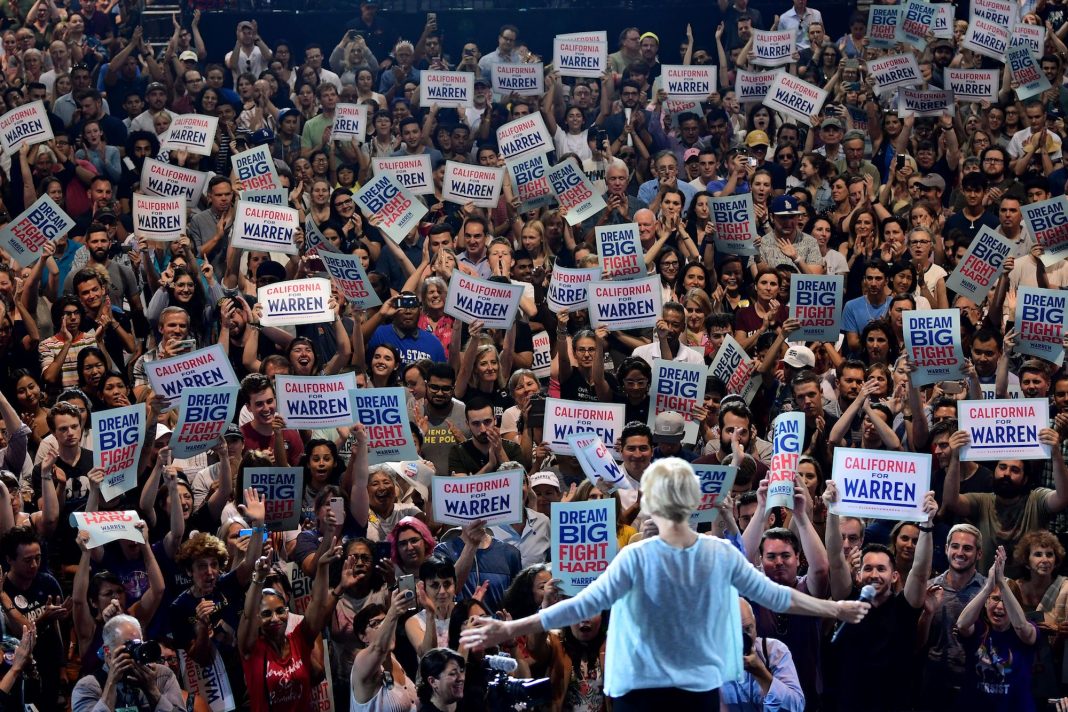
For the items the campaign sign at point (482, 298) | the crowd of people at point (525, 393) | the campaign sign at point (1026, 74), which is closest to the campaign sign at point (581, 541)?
the crowd of people at point (525, 393)

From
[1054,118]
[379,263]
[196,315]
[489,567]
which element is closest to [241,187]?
[379,263]

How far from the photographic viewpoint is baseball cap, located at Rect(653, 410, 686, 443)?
10.6 m

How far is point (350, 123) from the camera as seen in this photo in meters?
15.4

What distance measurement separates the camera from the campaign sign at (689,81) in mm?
16156

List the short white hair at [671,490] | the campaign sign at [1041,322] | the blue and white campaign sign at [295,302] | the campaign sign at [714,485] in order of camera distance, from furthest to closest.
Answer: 1. the blue and white campaign sign at [295,302]
2. the campaign sign at [1041,322]
3. the campaign sign at [714,485]
4. the short white hair at [671,490]

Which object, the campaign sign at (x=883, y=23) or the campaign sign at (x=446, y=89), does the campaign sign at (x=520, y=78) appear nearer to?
the campaign sign at (x=446, y=89)

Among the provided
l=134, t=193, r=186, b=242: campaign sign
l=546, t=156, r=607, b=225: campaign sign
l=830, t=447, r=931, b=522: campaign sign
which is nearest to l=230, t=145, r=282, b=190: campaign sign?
l=134, t=193, r=186, b=242: campaign sign

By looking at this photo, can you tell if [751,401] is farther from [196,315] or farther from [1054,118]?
[1054,118]

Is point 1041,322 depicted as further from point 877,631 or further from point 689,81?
point 689,81

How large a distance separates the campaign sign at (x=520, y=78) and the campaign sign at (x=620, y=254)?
4062 mm

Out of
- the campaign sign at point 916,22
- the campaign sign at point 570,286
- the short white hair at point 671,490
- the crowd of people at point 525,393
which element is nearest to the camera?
the short white hair at point 671,490

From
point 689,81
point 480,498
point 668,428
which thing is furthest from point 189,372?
point 689,81

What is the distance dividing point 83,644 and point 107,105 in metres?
8.62

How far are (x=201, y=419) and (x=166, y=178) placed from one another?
4465 mm
